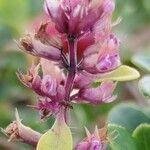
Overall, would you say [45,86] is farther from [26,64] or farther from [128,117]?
[26,64]

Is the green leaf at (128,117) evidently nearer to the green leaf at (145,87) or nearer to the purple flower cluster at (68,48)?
the green leaf at (145,87)

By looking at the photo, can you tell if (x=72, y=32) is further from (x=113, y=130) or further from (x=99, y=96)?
(x=113, y=130)

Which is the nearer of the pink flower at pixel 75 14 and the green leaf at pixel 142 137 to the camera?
the pink flower at pixel 75 14

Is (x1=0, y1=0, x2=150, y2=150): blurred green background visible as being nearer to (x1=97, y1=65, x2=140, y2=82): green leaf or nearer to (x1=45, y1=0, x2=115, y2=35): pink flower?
(x1=97, y1=65, x2=140, y2=82): green leaf

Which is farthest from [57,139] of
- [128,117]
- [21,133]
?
[128,117]

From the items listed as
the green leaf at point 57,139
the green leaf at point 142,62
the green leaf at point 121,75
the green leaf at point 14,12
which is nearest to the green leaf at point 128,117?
the green leaf at point 142,62

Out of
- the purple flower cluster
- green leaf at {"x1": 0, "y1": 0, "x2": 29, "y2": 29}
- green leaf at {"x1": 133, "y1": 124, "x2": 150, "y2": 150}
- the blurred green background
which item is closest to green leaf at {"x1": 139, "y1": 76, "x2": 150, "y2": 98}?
green leaf at {"x1": 133, "y1": 124, "x2": 150, "y2": 150}

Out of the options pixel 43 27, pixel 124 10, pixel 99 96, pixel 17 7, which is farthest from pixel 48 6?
pixel 124 10
